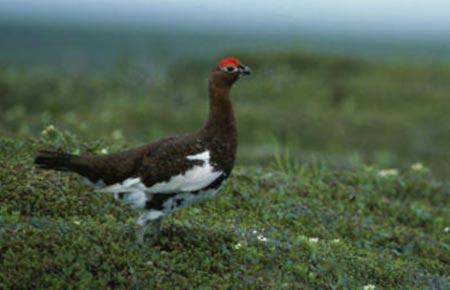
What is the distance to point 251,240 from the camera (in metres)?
8.49

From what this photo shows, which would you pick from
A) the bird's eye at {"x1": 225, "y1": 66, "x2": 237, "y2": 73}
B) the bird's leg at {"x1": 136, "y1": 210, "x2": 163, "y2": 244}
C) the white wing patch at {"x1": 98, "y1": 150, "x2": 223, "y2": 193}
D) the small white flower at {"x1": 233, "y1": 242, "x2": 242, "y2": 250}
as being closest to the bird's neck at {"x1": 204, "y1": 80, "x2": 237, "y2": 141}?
the bird's eye at {"x1": 225, "y1": 66, "x2": 237, "y2": 73}

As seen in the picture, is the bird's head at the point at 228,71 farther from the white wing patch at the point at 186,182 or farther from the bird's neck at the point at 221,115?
the white wing patch at the point at 186,182

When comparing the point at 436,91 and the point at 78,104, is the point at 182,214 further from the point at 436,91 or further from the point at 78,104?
the point at 436,91

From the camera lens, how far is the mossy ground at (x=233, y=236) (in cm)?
730

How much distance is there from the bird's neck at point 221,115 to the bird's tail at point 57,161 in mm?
1362

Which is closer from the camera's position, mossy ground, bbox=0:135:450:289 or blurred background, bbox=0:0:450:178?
mossy ground, bbox=0:135:450:289

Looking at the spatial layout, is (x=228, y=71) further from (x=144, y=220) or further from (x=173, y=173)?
(x=144, y=220)

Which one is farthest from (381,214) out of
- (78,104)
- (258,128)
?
(78,104)

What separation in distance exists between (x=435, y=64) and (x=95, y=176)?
800 inches

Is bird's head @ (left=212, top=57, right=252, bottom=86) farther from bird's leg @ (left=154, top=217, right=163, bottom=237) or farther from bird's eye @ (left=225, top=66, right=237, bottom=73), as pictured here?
bird's leg @ (left=154, top=217, right=163, bottom=237)

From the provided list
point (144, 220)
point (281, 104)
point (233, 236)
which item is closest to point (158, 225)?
point (144, 220)

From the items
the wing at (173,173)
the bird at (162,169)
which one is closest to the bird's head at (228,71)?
the bird at (162,169)

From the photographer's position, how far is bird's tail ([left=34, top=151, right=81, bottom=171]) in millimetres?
7629

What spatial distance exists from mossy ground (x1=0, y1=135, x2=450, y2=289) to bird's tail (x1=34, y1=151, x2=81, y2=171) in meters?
0.64
